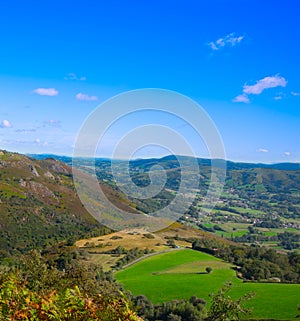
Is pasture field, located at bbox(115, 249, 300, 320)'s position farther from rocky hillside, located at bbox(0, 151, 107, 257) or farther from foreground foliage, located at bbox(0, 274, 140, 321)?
foreground foliage, located at bbox(0, 274, 140, 321)

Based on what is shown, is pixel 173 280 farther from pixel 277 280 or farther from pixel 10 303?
pixel 10 303

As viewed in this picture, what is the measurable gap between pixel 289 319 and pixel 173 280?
27152 mm

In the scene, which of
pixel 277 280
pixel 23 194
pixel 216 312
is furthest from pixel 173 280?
pixel 23 194

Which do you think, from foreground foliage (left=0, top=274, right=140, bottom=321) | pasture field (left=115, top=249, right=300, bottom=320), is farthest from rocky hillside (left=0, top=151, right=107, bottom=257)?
foreground foliage (left=0, top=274, right=140, bottom=321)

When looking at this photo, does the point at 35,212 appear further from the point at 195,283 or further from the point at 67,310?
the point at 67,310

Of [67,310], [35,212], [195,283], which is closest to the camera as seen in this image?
[67,310]

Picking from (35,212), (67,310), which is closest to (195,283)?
(67,310)

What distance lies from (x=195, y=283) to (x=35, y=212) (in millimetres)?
106722

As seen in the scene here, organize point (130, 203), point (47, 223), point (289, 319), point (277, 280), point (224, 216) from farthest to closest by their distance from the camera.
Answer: point (224, 216) → point (130, 203) → point (47, 223) → point (277, 280) → point (289, 319)

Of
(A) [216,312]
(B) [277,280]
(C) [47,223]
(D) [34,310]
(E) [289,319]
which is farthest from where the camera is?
(C) [47,223]

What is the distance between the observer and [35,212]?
152 meters

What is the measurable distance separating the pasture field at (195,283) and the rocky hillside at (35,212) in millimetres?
37388

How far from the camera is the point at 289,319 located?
133ft

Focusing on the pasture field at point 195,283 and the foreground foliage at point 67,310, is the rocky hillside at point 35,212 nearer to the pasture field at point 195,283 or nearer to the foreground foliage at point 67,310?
the pasture field at point 195,283
